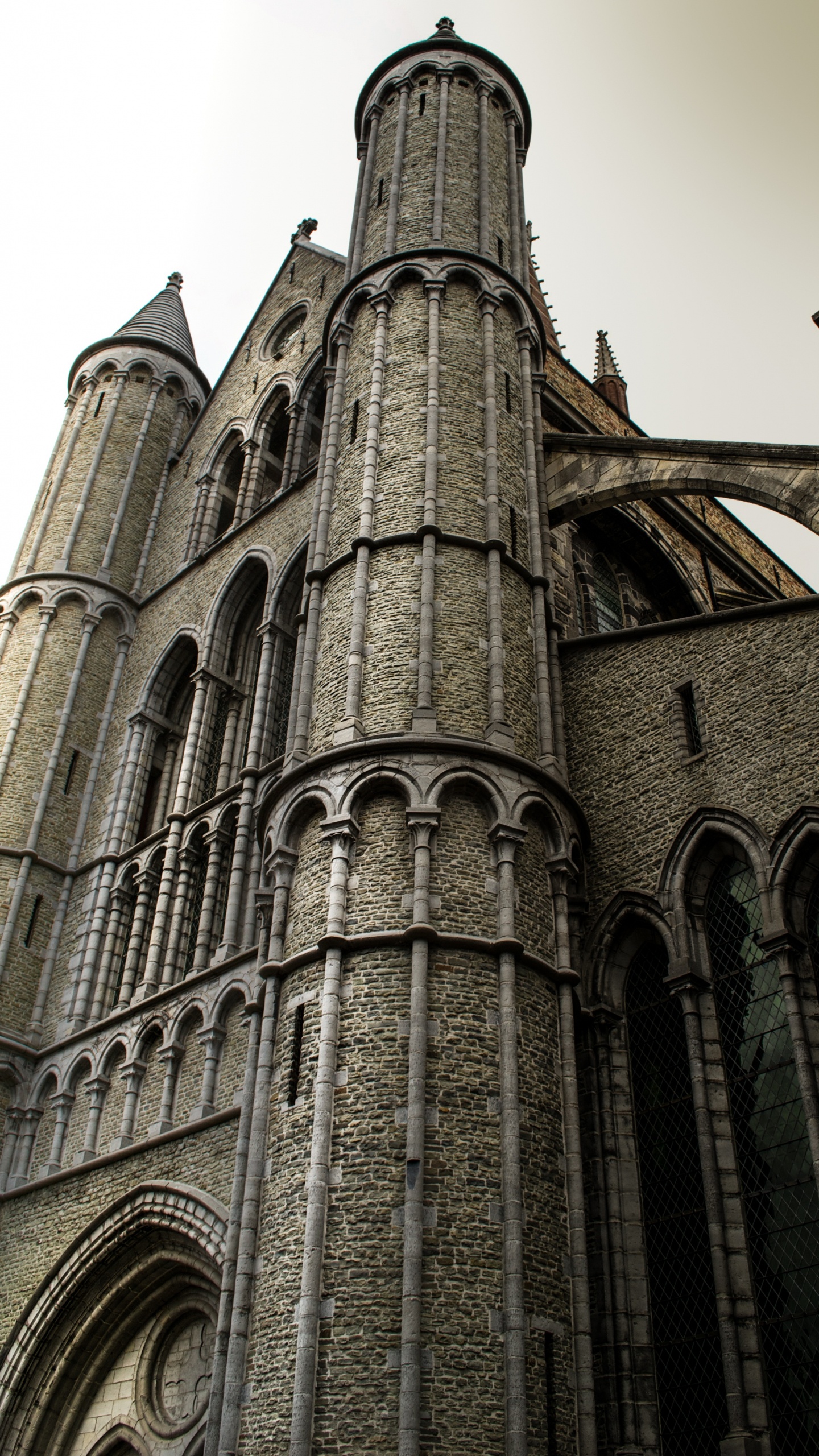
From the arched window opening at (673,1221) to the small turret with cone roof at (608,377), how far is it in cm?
2077

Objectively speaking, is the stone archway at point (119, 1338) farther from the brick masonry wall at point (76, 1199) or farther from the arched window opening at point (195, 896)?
the arched window opening at point (195, 896)

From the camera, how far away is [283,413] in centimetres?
2212

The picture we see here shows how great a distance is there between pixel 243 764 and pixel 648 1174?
8.44 metres

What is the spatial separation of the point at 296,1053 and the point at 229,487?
1406cm

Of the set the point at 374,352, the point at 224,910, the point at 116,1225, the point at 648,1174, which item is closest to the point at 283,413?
the point at 374,352

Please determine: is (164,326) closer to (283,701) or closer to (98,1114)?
(283,701)

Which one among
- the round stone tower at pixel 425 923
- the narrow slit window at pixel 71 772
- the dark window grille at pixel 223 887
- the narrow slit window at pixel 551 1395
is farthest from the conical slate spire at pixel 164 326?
the narrow slit window at pixel 551 1395

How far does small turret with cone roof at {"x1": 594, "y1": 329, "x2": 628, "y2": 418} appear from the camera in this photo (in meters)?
30.2

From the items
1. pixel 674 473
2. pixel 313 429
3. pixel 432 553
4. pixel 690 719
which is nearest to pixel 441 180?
pixel 313 429

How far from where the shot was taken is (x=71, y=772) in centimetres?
2017

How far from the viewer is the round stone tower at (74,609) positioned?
61.5ft

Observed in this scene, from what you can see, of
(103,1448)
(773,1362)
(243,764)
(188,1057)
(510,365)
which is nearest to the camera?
(773,1362)

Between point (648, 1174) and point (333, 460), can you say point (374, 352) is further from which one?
point (648, 1174)

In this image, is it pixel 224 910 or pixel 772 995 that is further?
pixel 224 910
